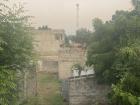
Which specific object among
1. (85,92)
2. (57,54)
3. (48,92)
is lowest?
(48,92)

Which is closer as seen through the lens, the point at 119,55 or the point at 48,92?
the point at 119,55

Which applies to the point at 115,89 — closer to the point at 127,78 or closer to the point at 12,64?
the point at 127,78

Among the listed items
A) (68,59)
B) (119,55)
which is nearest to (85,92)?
(119,55)

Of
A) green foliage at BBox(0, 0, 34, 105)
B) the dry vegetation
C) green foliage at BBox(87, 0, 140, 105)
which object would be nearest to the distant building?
the dry vegetation

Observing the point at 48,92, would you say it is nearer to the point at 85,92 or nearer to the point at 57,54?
the point at 85,92

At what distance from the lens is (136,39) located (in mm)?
18375

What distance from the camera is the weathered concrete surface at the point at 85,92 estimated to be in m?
22.4

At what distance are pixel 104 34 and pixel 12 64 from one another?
980 centimetres

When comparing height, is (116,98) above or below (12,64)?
below

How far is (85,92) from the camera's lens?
22562 mm

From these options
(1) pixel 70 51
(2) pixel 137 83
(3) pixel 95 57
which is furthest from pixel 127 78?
(1) pixel 70 51

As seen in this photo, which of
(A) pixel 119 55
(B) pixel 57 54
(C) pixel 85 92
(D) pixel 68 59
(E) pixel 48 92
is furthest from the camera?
(B) pixel 57 54

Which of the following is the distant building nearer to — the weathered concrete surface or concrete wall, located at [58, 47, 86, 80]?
concrete wall, located at [58, 47, 86, 80]

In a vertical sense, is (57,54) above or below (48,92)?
above
